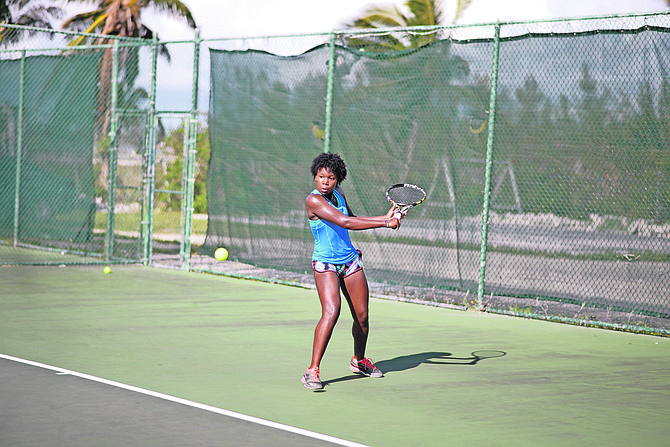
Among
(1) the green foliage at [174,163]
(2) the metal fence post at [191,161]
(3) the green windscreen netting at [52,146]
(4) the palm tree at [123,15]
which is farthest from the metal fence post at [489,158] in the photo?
(4) the palm tree at [123,15]

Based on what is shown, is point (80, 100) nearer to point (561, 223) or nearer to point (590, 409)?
point (561, 223)

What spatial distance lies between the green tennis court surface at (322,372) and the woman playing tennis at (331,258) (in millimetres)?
386

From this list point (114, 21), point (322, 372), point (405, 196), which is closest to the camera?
point (405, 196)

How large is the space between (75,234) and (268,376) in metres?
9.40

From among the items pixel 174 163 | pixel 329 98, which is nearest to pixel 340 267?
pixel 329 98

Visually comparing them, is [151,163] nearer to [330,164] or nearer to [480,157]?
[480,157]

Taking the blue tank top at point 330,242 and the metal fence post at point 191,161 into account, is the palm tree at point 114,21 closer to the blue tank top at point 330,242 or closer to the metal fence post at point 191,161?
the metal fence post at point 191,161

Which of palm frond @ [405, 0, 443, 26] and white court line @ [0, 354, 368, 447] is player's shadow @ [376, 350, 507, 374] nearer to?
white court line @ [0, 354, 368, 447]

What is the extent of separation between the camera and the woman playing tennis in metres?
6.11

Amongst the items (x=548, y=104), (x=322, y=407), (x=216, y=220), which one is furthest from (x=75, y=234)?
(x=322, y=407)

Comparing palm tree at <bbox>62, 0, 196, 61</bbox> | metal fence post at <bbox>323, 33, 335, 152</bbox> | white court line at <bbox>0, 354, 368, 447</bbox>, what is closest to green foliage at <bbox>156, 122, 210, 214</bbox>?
metal fence post at <bbox>323, 33, 335, 152</bbox>

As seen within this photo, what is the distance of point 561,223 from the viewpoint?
9.47 m

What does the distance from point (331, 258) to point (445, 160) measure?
436 cm

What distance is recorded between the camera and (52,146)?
15.3 m
